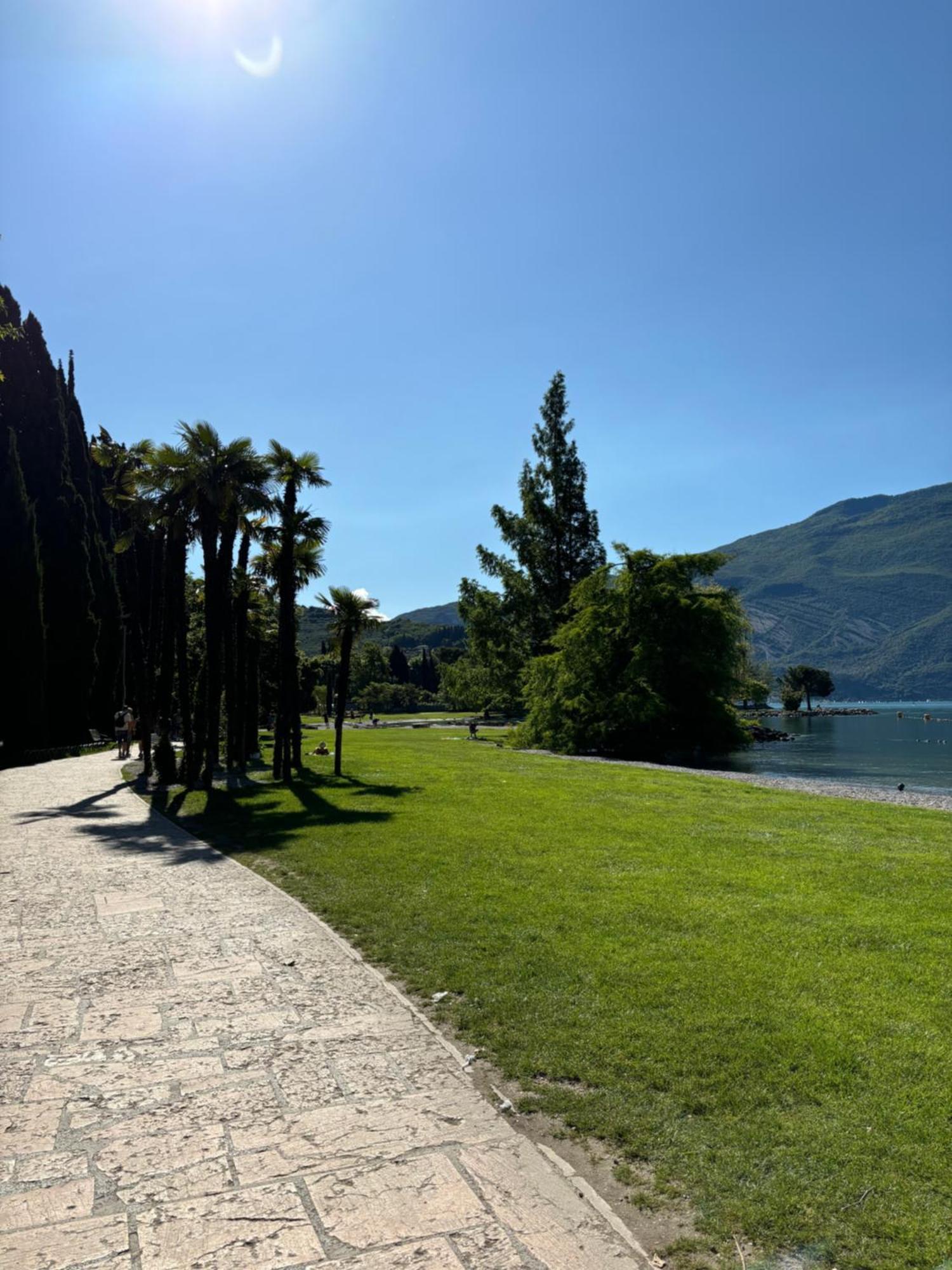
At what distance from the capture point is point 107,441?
29.0m

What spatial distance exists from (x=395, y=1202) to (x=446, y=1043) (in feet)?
5.30

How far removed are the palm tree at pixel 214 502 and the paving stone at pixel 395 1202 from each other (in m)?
16.7

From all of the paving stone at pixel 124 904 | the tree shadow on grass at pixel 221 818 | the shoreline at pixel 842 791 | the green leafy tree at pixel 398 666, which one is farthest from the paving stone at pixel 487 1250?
the green leafy tree at pixel 398 666

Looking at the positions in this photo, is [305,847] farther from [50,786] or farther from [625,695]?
[625,695]

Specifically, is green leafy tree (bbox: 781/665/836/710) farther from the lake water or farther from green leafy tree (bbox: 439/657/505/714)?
green leafy tree (bbox: 439/657/505/714)

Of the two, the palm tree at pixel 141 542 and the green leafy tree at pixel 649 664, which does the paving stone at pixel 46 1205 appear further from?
the green leafy tree at pixel 649 664

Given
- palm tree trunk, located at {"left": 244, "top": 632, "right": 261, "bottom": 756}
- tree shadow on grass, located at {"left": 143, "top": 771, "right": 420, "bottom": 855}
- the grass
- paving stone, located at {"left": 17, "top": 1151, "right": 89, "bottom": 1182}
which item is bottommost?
the grass

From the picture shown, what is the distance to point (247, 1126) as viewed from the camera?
379 cm

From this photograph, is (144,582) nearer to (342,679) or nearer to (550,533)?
(342,679)

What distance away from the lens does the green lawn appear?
338 cm

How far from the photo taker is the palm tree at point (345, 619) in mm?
22969

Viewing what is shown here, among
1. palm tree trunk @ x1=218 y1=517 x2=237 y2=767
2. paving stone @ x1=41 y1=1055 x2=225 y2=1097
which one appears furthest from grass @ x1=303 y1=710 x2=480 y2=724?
paving stone @ x1=41 y1=1055 x2=225 y2=1097

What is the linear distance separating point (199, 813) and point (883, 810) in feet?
44.0

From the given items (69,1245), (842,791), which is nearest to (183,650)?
(842,791)
